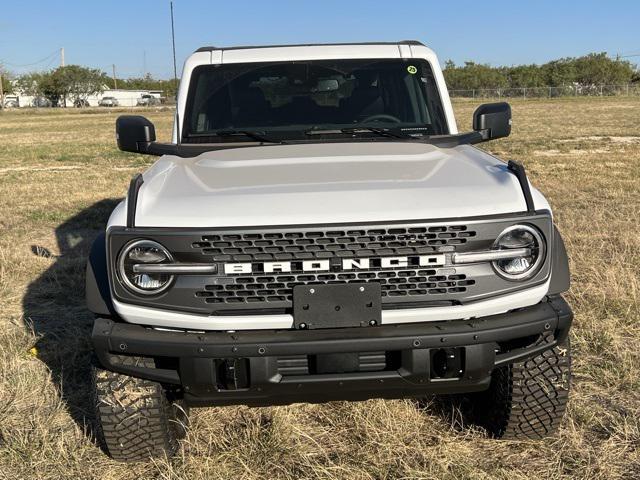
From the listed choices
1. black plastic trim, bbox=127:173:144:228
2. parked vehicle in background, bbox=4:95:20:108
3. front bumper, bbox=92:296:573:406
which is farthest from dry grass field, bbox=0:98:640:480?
parked vehicle in background, bbox=4:95:20:108

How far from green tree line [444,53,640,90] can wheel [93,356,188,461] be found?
81133 millimetres

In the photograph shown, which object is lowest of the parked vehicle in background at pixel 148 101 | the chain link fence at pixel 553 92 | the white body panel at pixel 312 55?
the parked vehicle in background at pixel 148 101

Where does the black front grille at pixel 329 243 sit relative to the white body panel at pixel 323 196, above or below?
below

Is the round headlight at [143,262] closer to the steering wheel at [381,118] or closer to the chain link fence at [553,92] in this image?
the steering wheel at [381,118]

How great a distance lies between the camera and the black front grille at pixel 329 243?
8.47ft

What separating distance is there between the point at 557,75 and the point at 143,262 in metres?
89.5

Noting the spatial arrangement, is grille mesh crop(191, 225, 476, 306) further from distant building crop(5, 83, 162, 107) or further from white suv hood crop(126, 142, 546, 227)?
distant building crop(5, 83, 162, 107)

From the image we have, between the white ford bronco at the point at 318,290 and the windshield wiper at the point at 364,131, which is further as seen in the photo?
the windshield wiper at the point at 364,131

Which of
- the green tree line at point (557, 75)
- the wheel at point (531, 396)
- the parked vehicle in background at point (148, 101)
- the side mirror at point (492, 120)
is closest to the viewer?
the wheel at point (531, 396)

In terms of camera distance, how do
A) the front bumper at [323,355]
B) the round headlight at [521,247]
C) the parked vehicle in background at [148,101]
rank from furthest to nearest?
the parked vehicle in background at [148,101]
the round headlight at [521,247]
the front bumper at [323,355]

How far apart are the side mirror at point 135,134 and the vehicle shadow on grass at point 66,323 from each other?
136 centimetres

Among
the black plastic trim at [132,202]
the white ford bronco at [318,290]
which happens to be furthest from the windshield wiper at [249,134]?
the black plastic trim at [132,202]

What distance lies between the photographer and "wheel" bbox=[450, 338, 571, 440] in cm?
304

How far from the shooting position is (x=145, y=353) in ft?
8.58
